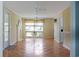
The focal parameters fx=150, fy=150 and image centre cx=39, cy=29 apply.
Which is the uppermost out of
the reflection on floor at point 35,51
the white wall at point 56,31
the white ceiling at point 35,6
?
the white ceiling at point 35,6

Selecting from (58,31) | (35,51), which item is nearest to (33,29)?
(35,51)

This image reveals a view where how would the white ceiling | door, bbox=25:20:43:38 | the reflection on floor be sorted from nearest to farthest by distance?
the reflection on floor, the white ceiling, door, bbox=25:20:43:38

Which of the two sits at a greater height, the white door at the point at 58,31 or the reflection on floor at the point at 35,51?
the white door at the point at 58,31

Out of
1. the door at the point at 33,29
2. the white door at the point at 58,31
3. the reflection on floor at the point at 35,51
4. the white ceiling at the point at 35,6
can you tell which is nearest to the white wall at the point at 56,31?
the white door at the point at 58,31

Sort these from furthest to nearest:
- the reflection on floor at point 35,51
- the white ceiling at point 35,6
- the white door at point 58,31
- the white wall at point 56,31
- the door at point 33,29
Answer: the white wall at point 56,31 → the white door at point 58,31 → the door at point 33,29 → the white ceiling at point 35,6 → the reflection on floor at point 35,51

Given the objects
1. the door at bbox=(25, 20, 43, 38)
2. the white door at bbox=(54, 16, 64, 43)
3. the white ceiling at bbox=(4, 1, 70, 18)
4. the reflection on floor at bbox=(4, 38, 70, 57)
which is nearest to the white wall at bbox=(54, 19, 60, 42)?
the white door at bbox=(54, 16, 64, 43)

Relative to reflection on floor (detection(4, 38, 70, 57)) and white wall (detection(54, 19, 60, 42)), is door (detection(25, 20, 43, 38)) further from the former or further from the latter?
white wall (detection(54, 19, 60, 42))

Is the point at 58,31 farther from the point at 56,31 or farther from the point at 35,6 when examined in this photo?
the point at 35,6

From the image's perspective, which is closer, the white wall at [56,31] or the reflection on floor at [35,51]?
the reflection on floor at [35,51]

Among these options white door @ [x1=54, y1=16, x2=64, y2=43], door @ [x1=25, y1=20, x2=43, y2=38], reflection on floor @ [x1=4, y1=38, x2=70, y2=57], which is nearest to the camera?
reflection on floor @ [x1=4, y1=38, x2=70, y2=57]

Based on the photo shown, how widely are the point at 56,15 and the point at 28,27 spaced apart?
1.67 m

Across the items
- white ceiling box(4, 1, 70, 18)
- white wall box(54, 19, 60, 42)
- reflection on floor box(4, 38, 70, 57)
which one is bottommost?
reflection on floor box(4, 38, 70, 57)

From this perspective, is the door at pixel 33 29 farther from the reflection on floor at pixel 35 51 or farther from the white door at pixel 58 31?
the white door at pixel 58 31

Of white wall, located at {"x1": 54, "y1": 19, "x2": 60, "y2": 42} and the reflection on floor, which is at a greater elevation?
white wall, located at {"x1": 54, "y1": 19, "x2": 60, "y2": 42}
